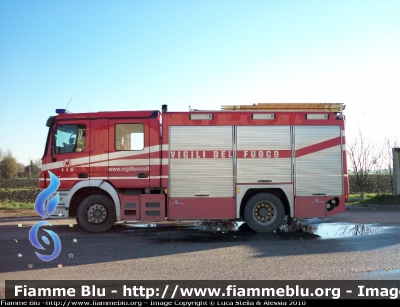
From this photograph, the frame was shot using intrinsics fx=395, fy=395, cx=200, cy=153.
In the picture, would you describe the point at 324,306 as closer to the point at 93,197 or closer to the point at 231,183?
the point at 231,183

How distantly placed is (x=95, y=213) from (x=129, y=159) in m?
1.55

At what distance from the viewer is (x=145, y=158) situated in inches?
379

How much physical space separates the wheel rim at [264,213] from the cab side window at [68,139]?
4.54 meters

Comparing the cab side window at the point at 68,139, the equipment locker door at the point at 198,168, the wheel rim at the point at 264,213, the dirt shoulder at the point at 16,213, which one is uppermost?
the cab side window at the point at 68,139

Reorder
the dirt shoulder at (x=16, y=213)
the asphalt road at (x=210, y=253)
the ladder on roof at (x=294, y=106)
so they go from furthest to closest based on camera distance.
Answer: the dirt shoulder at (x=16, y=213), the ladder on roof at (x=294, y=106), the asphalt road at (x=210, y=253)

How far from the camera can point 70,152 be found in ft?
31.8

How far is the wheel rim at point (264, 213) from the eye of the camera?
966 cm

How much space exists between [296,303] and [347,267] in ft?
6.33

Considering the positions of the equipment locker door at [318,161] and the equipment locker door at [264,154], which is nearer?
the equipment locker door at [264,154]

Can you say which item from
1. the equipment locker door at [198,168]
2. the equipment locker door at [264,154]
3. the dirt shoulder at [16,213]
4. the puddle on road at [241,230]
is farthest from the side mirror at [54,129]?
the dirt shoulder at [16,213]

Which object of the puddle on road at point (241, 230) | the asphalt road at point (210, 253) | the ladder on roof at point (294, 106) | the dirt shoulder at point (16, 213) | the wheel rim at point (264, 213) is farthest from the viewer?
the dirt shoulder at point (16, 213)

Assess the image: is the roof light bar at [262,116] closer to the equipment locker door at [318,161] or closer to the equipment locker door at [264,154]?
the equipment locker door at [264,154]

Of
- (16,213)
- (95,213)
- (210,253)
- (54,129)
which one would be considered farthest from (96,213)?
(16,213)

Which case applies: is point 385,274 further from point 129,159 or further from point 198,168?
point 129,159
